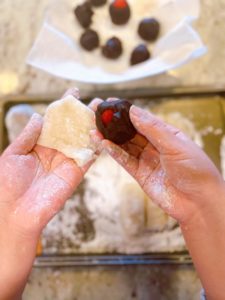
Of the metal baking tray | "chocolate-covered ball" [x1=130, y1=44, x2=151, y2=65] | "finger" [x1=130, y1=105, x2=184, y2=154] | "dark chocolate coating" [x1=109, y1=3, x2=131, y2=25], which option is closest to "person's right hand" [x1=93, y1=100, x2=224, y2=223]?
"finger" [x1=130, y1=105, x2=184, y2=154]

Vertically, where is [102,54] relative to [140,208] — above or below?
above

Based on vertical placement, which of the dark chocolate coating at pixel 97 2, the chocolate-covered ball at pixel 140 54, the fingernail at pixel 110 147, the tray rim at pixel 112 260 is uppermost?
the dark chocolate coating at pixel 97 2

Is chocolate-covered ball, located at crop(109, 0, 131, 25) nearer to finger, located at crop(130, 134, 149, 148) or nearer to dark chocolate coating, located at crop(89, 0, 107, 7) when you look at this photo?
dark chocolate coating, located at crop(89, 0, 107, 7)

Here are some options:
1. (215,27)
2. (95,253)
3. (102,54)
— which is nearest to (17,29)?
(102,54)

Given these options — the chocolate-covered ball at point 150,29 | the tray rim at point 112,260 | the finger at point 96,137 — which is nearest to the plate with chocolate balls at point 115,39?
the chocolate-covered ball at point 150,29

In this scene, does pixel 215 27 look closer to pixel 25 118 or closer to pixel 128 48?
pixel 128 48

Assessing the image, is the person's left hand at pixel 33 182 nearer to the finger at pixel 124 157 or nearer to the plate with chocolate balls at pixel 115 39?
the finger at pixel 124 157
